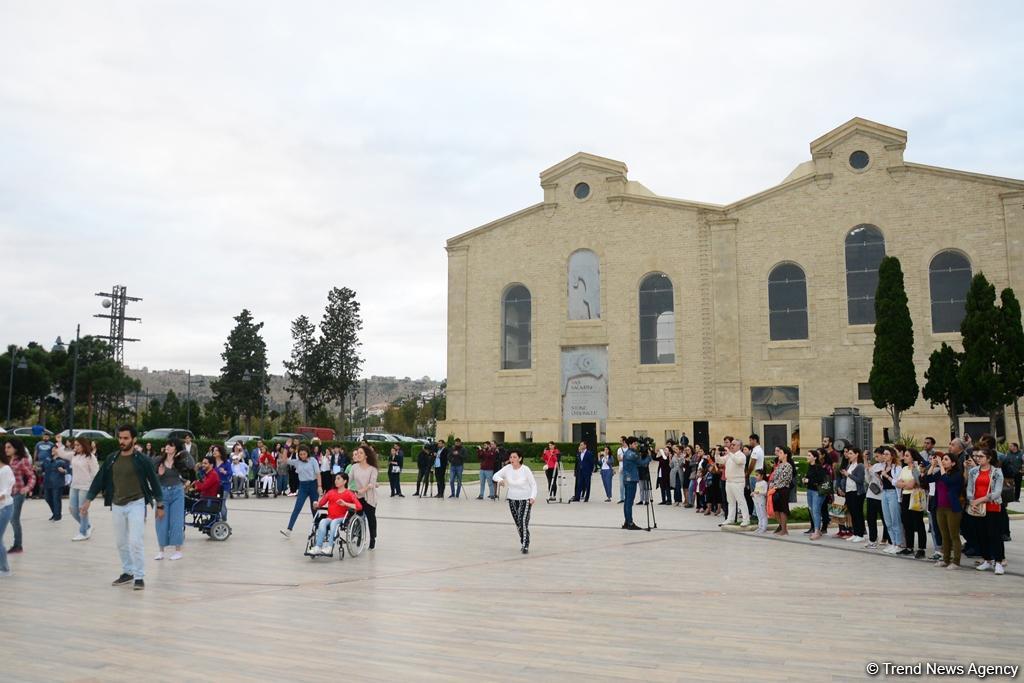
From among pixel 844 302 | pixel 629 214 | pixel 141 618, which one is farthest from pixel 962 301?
pixel 141 618

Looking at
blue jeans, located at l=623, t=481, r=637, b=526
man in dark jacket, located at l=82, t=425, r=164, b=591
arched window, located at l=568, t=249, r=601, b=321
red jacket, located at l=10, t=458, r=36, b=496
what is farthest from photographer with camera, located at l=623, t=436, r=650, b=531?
arched window, located at l=568, t=249, r=601, b=321

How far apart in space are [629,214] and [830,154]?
11501 mm

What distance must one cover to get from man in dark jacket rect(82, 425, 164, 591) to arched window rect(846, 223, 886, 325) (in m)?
41.0

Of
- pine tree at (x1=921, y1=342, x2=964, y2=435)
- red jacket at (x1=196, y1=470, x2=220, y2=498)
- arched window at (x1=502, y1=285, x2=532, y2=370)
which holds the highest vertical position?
arched window at (x1=502, y1=285, x2=532, y2=370)

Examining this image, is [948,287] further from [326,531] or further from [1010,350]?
[326,531]

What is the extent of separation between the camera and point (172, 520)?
40.4ft

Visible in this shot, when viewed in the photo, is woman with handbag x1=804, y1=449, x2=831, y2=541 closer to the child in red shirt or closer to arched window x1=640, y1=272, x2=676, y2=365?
the child in red shirt

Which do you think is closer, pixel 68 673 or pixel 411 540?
pixel 68 673

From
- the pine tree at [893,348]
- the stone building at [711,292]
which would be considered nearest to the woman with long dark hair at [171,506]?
the pine tree at [893,348]

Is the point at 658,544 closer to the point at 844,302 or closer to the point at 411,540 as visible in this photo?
the point at 411,540

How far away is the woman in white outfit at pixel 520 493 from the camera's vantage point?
13328 mm

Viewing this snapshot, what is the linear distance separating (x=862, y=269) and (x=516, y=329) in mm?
20076

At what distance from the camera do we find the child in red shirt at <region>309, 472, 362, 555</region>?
12219 millimetres

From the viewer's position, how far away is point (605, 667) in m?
6.34
